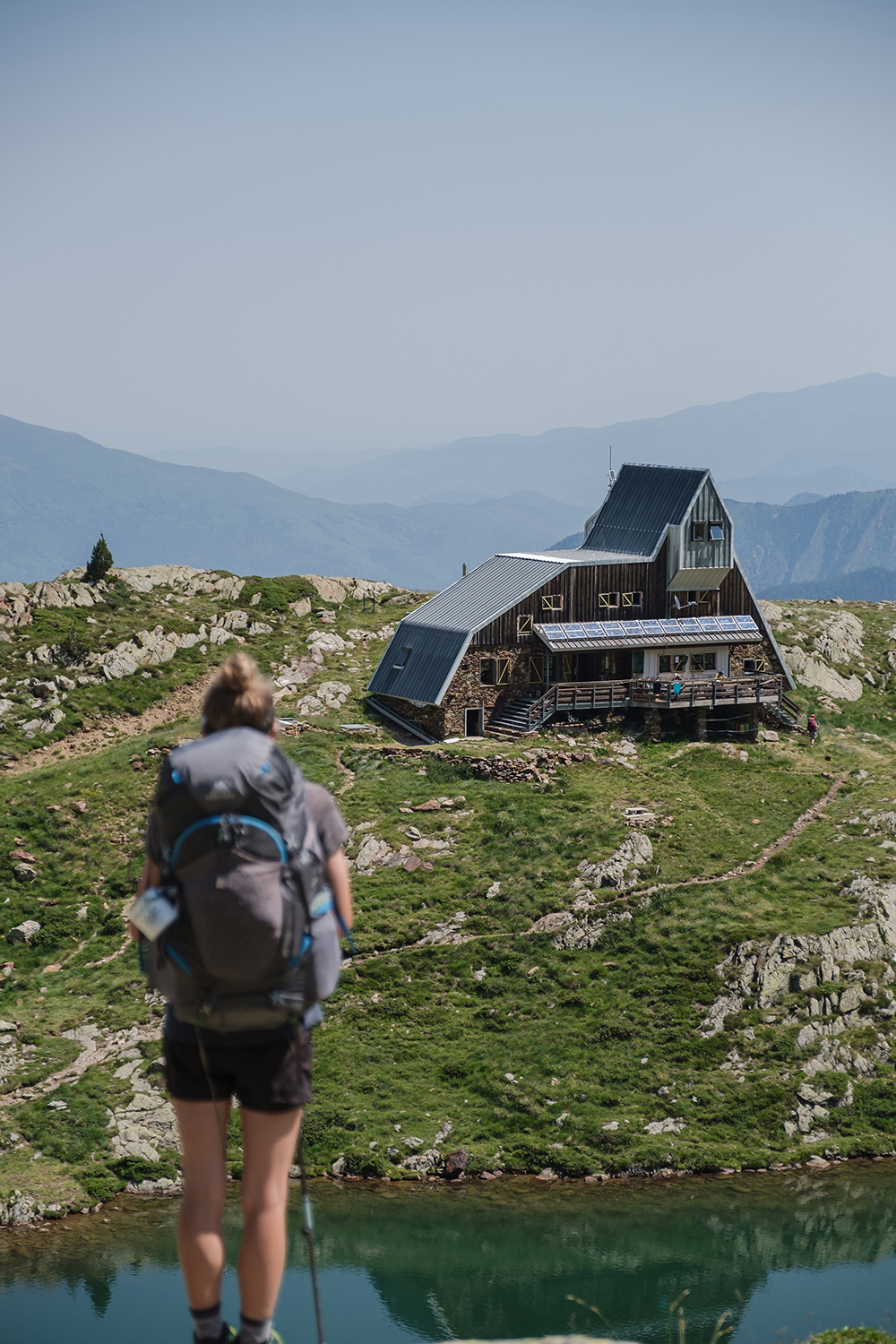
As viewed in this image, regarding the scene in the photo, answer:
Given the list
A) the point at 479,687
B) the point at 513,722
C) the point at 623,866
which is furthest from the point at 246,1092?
the point at 479,687

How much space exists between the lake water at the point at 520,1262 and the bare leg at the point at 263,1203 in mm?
16953

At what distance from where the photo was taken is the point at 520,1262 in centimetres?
2745

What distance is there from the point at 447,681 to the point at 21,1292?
28452 millimetres

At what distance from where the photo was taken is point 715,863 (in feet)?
137

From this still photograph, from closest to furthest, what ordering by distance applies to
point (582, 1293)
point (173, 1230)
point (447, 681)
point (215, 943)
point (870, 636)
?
point (215, 943) → point (582, 1293) → point (173, 1230) → point (447, 681) → point (870, 636)

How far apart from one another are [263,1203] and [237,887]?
209 cm

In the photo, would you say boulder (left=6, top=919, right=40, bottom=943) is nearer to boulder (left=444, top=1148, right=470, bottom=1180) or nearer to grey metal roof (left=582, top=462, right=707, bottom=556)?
boulder (left=444, top=1148, right=470, bottom=1180)

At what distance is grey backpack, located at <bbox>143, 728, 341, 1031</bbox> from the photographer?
25.8 ft

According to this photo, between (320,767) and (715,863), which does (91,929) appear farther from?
(715,863)

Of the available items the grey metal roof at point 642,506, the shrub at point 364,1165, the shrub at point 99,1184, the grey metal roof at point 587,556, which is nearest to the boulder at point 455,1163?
the shrub at point 364,1165

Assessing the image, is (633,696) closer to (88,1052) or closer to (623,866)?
(623,866)

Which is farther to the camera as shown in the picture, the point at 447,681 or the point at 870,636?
the point at 870,636

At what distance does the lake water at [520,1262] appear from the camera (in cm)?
2491

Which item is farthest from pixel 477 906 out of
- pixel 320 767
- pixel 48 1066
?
pixel 48 1066
